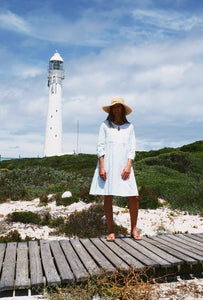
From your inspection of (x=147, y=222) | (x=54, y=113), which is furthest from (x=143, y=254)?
(x=54, y=113)

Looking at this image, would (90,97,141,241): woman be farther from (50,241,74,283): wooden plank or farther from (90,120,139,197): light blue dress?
(50,241,74,283): wooden plank

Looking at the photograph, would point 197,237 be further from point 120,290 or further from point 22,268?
point 22,268

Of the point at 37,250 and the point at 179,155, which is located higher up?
the point at 179,155

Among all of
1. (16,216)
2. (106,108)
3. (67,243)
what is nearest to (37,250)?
(67,243)

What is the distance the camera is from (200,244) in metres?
5.31

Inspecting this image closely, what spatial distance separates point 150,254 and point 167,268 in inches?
14.9

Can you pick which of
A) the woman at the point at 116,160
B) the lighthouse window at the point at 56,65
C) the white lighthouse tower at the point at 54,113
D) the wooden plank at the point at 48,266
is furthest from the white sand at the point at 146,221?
the lighthouse window at the point at 56,65

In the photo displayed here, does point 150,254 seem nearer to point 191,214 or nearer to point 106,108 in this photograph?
point 106,108

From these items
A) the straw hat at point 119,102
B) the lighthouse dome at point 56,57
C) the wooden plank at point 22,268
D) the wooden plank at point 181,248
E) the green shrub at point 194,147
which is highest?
the lighthouse dome at point 56,57

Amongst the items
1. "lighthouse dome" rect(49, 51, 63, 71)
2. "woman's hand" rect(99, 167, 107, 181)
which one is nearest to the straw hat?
"woman's hand" rect(99, 167, 107, 181)

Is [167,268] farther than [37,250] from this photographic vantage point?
No

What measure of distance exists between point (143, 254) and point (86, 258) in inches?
34.6

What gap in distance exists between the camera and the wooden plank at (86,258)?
390 centimetres

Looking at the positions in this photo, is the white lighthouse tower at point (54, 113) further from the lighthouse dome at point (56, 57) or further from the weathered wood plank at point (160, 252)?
the weathered wood plank at point (160, 252)
